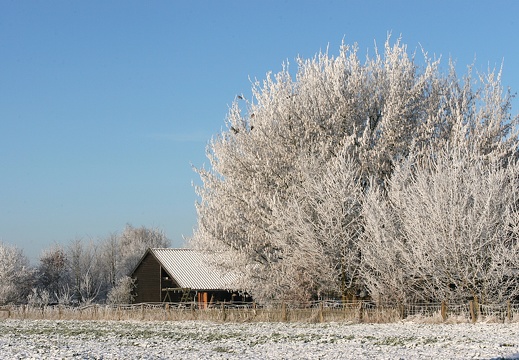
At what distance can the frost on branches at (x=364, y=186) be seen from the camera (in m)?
28.6

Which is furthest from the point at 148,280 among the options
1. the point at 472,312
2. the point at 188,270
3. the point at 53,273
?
the point at 472,312

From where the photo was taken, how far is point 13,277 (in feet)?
223

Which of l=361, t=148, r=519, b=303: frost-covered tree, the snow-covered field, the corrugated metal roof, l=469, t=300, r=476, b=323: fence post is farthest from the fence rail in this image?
the corrugated metal roof

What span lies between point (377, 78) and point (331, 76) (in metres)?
2.37

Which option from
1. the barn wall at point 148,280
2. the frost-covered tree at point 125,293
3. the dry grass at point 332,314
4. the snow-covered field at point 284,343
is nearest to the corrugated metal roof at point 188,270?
the barn wall at point 148,280

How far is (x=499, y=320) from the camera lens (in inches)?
999

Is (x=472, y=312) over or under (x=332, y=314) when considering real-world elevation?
over

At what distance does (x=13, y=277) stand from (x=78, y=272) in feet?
71.2

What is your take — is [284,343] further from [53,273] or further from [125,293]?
[53,273]

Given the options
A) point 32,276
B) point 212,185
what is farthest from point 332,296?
point 32,276

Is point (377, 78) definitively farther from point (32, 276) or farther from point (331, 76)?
point (32, 276)

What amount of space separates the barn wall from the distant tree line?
1.26 m

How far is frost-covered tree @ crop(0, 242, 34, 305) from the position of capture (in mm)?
64875

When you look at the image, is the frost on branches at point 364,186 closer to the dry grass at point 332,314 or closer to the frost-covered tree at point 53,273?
the dry grass at point 332,314
